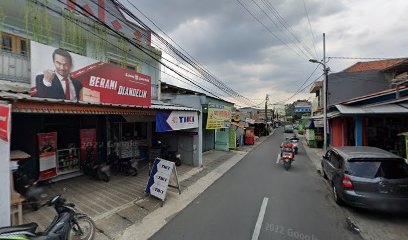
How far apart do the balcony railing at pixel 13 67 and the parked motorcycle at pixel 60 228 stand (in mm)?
3873

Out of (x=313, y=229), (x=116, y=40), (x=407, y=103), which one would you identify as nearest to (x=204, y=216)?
(x=313, y=229)

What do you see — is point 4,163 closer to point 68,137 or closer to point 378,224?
point 68,137

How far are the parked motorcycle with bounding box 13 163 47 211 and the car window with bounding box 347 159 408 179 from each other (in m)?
8.31

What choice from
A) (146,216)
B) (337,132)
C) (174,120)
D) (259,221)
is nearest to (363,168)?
(259,221)

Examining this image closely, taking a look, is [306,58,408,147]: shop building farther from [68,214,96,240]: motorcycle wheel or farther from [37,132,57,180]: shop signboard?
[37,132,57,180]: shop signboard

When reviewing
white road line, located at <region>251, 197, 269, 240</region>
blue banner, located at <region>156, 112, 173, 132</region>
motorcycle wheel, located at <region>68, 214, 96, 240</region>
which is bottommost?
white road line, located at <region>251, 197, 269, 240</region>

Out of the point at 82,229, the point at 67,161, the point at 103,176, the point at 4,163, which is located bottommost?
the point at 82,229

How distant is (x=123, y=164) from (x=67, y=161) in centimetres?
216

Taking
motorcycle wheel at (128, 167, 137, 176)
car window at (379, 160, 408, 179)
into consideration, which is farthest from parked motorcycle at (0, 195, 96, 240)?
car window at (379, 160, 408, 179)

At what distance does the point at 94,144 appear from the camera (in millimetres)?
9750

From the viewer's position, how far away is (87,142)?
947 cm

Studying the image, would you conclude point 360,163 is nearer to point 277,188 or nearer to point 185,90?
point 277,188

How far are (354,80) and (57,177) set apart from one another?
2169 centimetres

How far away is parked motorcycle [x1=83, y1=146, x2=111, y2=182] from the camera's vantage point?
332 inches
